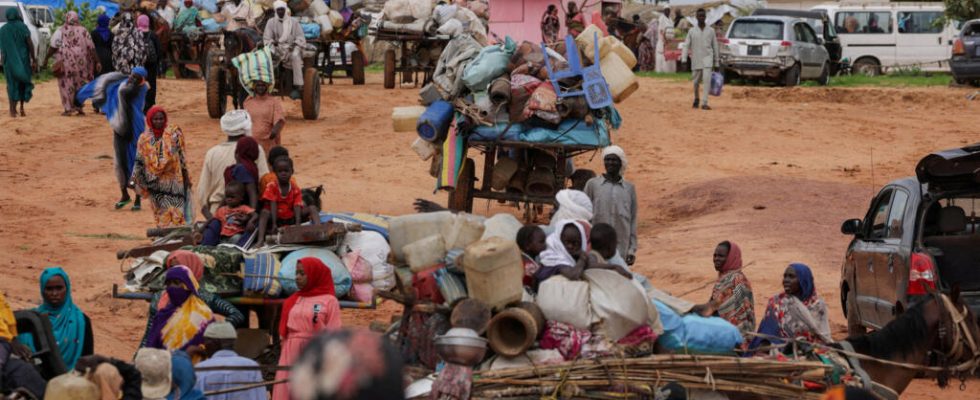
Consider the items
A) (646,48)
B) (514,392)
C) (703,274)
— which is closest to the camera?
(514,392)

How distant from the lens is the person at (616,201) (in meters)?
10.9

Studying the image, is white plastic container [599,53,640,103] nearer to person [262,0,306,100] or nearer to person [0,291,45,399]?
person [0,291,45,399]

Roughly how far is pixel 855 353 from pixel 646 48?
3061 cm

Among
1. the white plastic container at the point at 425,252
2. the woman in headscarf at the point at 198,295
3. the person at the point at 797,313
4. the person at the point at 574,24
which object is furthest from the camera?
the person at the point at 574,24

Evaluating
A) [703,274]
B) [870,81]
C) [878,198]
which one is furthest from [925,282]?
[870,81]

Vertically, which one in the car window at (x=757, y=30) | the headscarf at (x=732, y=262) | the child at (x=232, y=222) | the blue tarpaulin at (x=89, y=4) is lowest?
the headscarf at (x=732, y=262)

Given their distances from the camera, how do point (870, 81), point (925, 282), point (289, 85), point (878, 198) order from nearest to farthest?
1. point (925, 282)
2. point (878, 198)
3. point (289, 85)
4. point (870, 81)

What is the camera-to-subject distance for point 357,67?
29.8 metres

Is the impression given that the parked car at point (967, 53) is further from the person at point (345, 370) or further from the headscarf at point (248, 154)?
the person at point (345, 370)

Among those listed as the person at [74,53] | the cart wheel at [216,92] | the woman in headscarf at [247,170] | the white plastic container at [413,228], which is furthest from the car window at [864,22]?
the white plastic container at [413,228]

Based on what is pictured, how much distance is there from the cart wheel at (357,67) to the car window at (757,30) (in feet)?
23.5

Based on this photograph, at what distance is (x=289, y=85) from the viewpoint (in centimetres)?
2319

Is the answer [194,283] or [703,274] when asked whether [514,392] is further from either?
[703,274]

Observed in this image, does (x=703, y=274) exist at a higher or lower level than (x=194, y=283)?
lower
